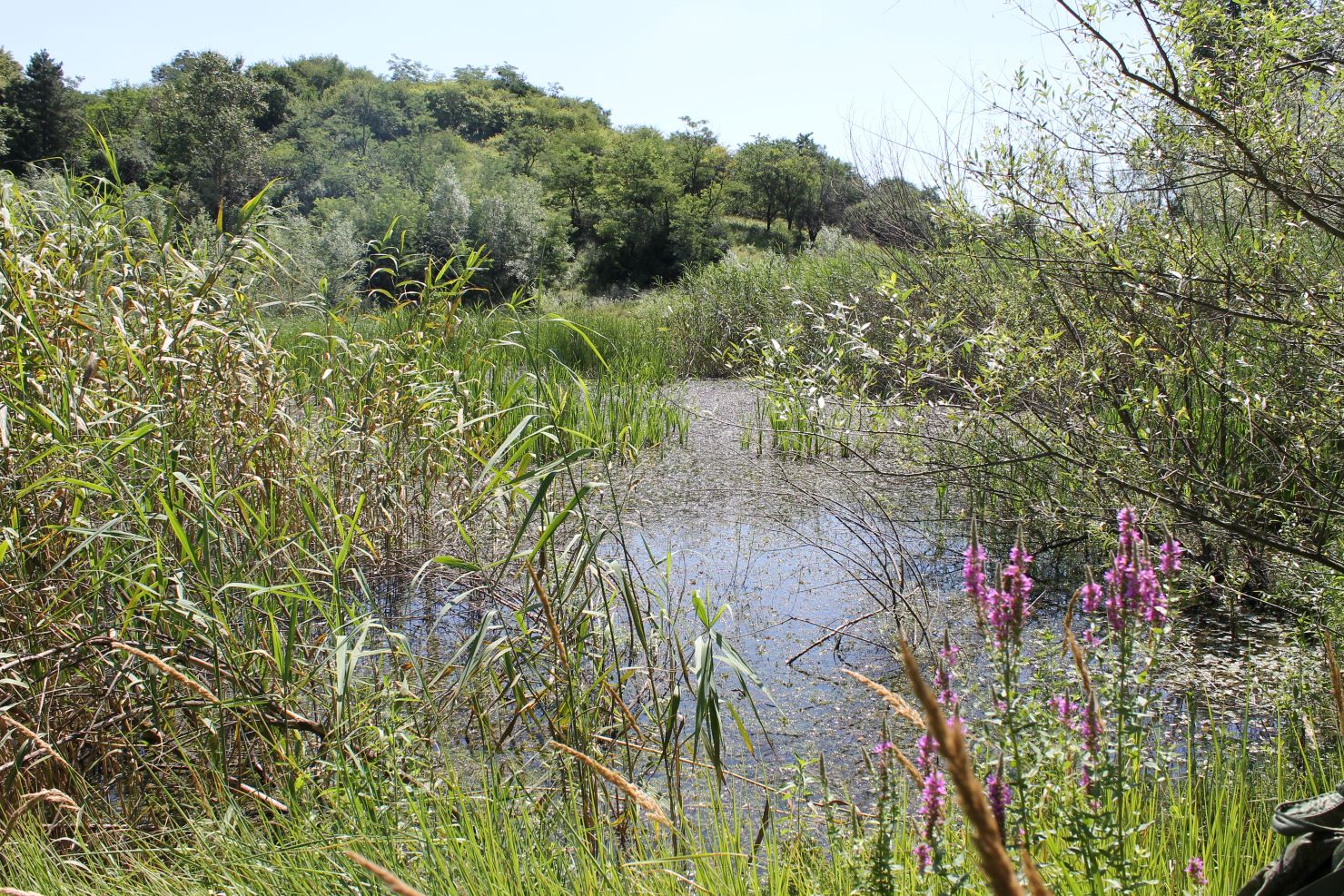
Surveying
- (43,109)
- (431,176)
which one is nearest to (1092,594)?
(431,176)

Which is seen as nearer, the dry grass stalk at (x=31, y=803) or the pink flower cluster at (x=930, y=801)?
the pink flower cluster at (x=930, y=801)

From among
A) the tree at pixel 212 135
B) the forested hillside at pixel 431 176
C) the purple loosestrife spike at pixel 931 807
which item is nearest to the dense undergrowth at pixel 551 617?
the purple loosestrife spike at pixel 931 807

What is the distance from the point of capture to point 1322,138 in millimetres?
2213

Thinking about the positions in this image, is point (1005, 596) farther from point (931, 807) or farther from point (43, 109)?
point (43, 109)

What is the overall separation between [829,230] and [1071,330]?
14247 millimetres

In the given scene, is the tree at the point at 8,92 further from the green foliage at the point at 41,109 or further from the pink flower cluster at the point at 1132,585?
the pink flower cluster at the point at 1132,585

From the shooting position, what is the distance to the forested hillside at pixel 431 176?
19.1 m

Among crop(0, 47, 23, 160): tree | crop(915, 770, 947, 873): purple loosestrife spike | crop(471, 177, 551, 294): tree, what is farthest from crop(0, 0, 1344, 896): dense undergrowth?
crop(0, 47, 23, 160): tree

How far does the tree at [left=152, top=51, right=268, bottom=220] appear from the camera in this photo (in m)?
28.7

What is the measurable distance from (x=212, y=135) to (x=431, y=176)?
7.58 m

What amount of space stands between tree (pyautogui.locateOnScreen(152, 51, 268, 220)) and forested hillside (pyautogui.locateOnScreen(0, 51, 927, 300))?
6cm

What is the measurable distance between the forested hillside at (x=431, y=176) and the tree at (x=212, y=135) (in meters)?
0.06

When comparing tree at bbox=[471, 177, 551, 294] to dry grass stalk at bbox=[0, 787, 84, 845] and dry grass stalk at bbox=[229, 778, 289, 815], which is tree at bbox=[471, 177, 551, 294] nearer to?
dry grass stalk at bbox=[229, 778, 289, 815]

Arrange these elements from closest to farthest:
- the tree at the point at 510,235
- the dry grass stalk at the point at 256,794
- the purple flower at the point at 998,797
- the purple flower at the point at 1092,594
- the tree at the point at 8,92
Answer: the purple flower at the point at 998,797 → the purple flower at the point at 1092,594 → the dry grass stalk at the point at 256,794 → the tree at the point at 510,235 → the tree at the point at 8,92
